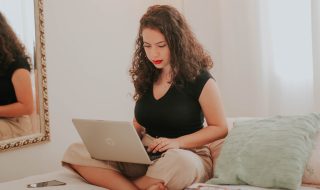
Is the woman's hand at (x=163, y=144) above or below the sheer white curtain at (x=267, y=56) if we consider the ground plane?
below

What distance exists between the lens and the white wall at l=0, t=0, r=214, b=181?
8.63ft

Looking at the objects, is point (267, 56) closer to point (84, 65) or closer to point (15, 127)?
point (84, 65)

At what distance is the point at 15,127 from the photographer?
95.2 inches

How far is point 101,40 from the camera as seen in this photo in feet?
9.72

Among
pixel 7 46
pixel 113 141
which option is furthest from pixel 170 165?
pixel 7 46

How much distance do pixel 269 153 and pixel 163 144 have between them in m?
0.42

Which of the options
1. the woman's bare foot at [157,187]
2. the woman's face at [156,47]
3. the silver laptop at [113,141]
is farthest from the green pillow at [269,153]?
the woman's face at [156,47]

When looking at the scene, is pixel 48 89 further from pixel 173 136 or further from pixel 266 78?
pixel 266 78

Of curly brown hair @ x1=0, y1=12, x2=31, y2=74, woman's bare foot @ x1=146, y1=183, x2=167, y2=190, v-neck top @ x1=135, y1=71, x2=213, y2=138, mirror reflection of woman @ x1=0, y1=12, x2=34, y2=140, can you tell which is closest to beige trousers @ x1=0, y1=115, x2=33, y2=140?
mirror reflection of woman @ x1=0, y1=12, x2=34, y2=140

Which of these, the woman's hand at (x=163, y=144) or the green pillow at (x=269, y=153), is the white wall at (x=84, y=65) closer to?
the woman's hand at (x=163, y=144)

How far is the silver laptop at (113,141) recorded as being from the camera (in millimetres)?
1835

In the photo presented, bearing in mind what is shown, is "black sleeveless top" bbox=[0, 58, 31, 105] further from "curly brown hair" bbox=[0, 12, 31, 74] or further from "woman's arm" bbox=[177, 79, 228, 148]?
"woman's arm" bbox=[177, 79, 228, 148]

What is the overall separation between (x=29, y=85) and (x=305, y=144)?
1.36m

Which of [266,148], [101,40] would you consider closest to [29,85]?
[101,40]
